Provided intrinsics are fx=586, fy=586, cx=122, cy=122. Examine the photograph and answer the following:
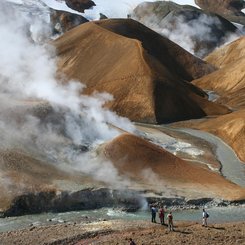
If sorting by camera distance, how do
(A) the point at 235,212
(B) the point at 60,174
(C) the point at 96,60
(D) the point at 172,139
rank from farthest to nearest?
(C) the point at 96,60 → (D) the point at 172,139 → (B) the point at 60,174 → (A) the point at 235,212

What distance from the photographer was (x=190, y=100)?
10762 cm

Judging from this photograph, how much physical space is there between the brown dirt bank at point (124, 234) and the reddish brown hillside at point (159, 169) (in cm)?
915

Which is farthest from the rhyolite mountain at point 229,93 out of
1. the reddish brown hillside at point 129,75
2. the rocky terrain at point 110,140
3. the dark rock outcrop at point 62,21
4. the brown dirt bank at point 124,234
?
the dark rock outcrop at point 62,21

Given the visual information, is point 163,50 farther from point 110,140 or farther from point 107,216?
point 107,216

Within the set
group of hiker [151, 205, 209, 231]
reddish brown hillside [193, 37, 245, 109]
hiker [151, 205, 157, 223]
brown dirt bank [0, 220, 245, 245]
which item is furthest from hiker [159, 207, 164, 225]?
reddish brown hillside [193, 37, 245, 109]

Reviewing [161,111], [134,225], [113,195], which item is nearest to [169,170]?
[113,195]

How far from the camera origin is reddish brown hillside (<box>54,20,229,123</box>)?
4072 inches

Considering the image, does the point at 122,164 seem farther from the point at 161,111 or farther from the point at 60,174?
the point at 161,111

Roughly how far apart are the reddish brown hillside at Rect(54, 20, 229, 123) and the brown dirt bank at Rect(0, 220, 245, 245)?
56648mm

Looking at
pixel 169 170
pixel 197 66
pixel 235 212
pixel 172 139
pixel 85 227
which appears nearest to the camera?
pixel 85 227

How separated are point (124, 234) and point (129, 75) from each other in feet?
232

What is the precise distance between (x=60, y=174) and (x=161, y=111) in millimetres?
51323

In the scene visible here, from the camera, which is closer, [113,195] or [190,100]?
[113,195]

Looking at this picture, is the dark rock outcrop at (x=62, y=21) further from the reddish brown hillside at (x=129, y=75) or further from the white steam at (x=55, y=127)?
the white steam at (x=55, y=127)
